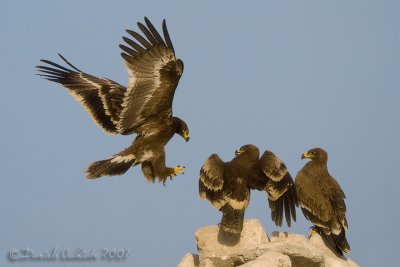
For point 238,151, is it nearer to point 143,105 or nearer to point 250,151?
point 250,151

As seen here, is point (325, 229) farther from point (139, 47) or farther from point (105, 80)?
point (105, 80)

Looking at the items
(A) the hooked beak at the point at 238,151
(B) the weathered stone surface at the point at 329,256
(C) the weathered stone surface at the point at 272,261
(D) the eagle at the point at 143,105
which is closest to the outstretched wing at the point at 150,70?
(D) the eagle at the point at 143,105

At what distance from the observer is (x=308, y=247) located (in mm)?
9836

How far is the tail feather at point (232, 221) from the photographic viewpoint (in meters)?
10.2

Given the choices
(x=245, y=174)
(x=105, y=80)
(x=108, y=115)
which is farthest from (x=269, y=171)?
(x=105, y=80)

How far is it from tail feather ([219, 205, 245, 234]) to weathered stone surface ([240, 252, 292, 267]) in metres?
0.93

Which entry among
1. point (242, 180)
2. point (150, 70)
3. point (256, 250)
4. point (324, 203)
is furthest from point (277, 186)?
point (150, 70)

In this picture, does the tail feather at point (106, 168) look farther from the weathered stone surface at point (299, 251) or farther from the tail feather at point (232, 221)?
the weathered stone surface at point (299, 251)

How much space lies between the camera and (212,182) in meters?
10.6

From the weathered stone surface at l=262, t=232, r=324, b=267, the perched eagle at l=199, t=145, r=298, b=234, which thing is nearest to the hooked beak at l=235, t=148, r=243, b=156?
the perched eagle at l=199, t=145, r=298, b=234

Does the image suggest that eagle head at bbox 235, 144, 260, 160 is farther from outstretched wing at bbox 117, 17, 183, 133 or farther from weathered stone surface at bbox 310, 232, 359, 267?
outstretched wing at bbox 117, 17, 183, 133

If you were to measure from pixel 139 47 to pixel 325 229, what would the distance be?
4086 millimetres

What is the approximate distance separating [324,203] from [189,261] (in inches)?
83.4

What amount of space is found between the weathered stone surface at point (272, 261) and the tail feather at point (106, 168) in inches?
165
